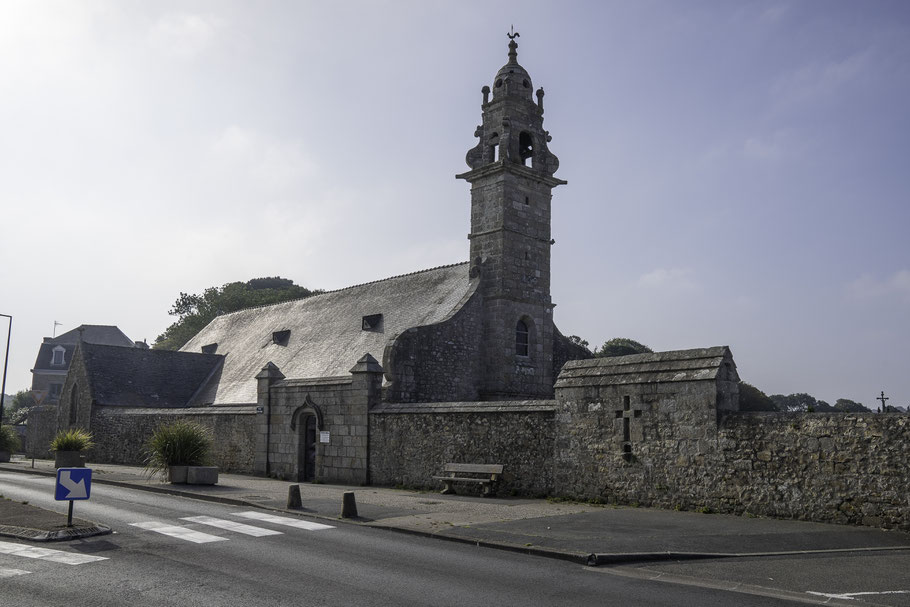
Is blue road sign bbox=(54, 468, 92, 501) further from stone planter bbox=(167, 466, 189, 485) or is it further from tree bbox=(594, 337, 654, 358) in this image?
tree bbox=(594, 337, 654, 358)

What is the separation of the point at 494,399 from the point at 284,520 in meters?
13.6

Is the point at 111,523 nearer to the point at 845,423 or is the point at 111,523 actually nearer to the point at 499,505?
the point at 499,505

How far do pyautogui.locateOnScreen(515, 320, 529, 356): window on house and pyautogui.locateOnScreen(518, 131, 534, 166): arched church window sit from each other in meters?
6.03

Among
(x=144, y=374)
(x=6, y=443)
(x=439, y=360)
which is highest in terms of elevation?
(x=439, y=360)

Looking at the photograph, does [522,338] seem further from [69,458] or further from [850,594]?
[850,594]

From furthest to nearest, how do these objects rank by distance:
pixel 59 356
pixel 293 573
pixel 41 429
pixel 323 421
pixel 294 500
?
pixel 59 356 → pixel 41 429 → pixel 323 421 → pixel 294 500 → pixel 293 573

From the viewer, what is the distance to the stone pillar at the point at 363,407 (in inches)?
781

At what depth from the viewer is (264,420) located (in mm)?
23312

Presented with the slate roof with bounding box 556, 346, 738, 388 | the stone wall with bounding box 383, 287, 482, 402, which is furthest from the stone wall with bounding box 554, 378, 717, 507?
the stone wall with bounding box 383, 287, 482, 402

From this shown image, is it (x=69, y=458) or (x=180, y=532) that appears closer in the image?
(x=180, y=532)

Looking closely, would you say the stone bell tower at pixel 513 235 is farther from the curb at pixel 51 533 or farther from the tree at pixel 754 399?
the tree at pixel 754 399

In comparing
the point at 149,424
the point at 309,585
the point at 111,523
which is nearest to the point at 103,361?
the point at 149,424

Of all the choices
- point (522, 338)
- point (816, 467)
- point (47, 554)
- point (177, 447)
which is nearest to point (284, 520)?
point (47, 554)

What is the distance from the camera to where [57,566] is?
878 centimetres
